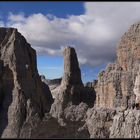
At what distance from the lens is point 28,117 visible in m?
40.0

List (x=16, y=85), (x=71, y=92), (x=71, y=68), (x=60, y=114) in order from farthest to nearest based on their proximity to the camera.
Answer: (x=71, y=68) → (x=71, y=92) → (x=60, y=114) → (x=16, y=85)

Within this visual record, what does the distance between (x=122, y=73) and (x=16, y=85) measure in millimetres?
12961

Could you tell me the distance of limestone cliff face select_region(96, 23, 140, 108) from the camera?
49737 mm

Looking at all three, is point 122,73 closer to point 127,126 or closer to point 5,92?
point 5,92

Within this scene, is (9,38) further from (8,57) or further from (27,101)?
(27,101)

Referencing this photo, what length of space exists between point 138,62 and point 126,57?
6.45 ft

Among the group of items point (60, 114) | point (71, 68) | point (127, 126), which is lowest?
point (127, 126)

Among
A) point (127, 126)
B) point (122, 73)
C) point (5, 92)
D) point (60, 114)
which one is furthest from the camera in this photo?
point (60, 114)

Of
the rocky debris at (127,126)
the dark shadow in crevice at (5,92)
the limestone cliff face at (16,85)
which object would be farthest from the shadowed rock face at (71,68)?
the rocky debris at (127,126)

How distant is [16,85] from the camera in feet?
136

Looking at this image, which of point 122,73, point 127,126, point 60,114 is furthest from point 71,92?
point 127,126

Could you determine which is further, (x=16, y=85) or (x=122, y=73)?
(x=122, y=73)

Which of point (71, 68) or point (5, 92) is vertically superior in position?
point (71, 68)

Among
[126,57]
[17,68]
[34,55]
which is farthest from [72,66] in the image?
[17,68]
